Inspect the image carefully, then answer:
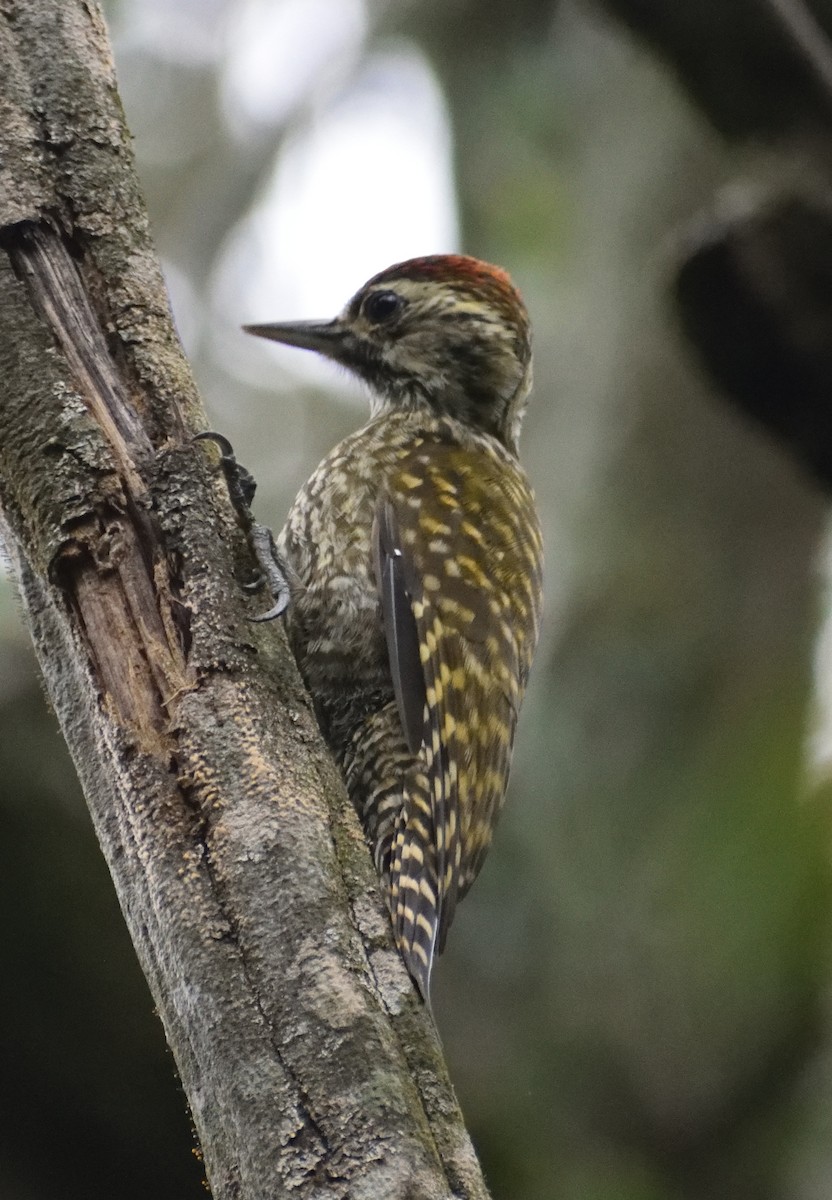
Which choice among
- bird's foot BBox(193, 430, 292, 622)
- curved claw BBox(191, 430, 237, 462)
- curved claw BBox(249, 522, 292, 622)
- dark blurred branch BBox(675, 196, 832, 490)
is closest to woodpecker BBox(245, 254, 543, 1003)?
curved claw BBox(249, 522, 292, 622)

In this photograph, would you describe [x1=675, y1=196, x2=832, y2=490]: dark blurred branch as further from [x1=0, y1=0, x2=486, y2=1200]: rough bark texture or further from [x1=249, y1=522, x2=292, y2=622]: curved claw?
[x1=0, y1=0, x2=486, y2=1200]: rough bark texture

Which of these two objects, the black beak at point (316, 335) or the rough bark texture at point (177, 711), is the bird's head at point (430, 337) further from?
the rough bark texture at point (177, 711)

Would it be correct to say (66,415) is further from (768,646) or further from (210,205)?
(210,205)

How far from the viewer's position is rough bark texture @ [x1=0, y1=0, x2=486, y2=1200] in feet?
5.90

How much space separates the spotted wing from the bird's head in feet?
1.25

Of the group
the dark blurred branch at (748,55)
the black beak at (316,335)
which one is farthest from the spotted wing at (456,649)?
the dark blurred branch at (748,55)

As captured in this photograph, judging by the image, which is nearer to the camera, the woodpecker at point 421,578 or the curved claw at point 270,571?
the curved claw at point 270,571

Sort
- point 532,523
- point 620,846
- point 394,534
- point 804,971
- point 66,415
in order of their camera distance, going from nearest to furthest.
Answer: point 66,415 < point 394,534 < point 532,523 < point 804,971 < point 620,846

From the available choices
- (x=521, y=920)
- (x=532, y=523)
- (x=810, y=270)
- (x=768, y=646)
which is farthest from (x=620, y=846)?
(x=810, y=270)

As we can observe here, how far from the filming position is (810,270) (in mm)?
3066

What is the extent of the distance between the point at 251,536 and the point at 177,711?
1.51ft

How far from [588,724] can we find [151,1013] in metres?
1.80

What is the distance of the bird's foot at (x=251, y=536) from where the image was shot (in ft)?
8.01

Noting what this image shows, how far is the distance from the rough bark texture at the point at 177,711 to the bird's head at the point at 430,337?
60.6 inches
